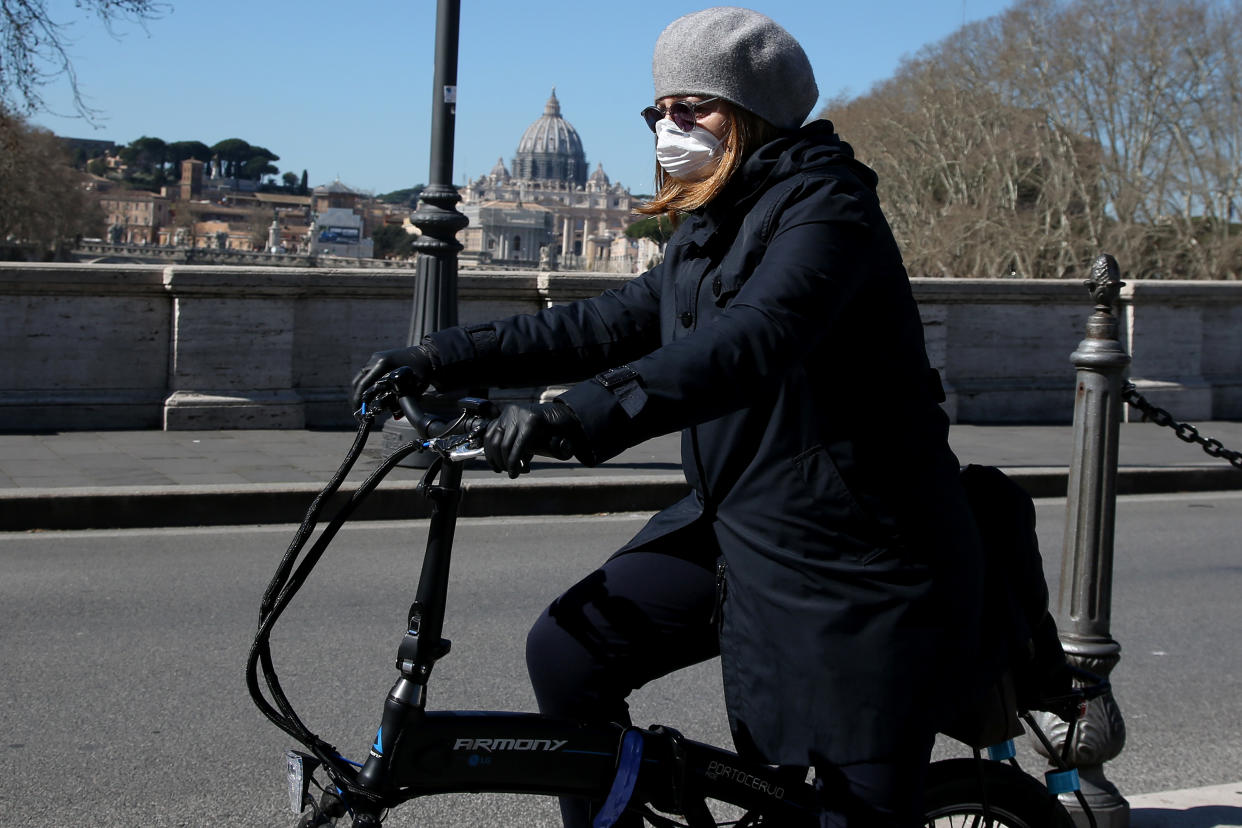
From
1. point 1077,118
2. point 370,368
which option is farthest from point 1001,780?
point 1077,118

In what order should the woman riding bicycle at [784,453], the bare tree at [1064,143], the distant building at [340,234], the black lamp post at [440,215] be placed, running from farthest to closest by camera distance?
1. the distant building at [340,234]
2. the bare tree at [1064,143]
3. the black lamp post at [440,215]
4. the woman riding bicycle at [784,453]

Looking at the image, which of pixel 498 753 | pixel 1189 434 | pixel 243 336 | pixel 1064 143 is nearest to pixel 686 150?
pixel 498 753

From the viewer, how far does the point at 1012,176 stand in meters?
55.7

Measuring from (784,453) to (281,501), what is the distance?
6131 mm

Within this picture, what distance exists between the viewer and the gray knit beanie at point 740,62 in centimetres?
225

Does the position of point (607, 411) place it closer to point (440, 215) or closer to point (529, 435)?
point (529, 435)

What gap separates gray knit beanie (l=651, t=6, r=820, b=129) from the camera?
2248 mm

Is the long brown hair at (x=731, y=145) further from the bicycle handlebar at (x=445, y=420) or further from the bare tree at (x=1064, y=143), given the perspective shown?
the bare tree at (x=1064, y=143)

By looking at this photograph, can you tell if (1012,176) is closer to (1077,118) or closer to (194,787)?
(1077,118)

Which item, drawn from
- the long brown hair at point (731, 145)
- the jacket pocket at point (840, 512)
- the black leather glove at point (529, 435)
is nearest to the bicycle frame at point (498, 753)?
the black leather glove at point (529, 435)

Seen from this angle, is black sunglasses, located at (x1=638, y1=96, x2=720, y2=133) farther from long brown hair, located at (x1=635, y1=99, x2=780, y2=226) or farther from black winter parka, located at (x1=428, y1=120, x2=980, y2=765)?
black winter parka, located at (x1=428, y1=120, x2=980, y2=765)

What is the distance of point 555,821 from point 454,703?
1036mm

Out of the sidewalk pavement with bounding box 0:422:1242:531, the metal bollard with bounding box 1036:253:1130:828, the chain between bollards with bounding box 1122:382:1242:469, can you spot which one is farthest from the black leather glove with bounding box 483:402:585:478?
the sidewalk pavement with bounding box 0:422:1242:531

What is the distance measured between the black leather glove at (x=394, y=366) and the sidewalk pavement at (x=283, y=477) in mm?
5430
